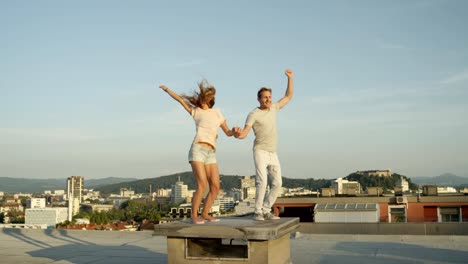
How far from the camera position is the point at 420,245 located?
939 centimetres

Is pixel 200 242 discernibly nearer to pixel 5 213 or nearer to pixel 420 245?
pixel 420 245

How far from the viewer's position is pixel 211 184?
6535 mm

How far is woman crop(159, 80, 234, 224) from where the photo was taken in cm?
632

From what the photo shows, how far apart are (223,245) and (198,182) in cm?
89

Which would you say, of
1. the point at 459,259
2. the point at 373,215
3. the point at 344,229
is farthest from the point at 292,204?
the point at 459,259

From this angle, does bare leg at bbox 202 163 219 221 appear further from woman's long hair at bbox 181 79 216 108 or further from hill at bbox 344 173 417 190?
hill at bbox 344 173 417 190

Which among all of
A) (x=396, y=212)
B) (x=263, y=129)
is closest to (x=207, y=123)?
(x=263, y=129)

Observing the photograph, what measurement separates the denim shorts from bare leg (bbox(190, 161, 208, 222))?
0.07 meters

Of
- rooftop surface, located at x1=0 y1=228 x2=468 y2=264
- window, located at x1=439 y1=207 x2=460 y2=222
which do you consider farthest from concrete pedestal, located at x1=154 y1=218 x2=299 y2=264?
window, located at x1=439 y1=207 x2=460 y2=222

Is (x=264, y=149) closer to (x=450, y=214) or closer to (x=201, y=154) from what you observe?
(x=201, y=154)

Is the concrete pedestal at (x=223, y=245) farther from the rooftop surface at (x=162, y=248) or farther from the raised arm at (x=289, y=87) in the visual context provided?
the raised arm at (x=289, y=87)

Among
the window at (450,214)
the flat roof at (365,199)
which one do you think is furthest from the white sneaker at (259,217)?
the window at (450,214)

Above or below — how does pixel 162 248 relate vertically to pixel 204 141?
below

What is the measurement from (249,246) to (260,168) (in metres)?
1.21
